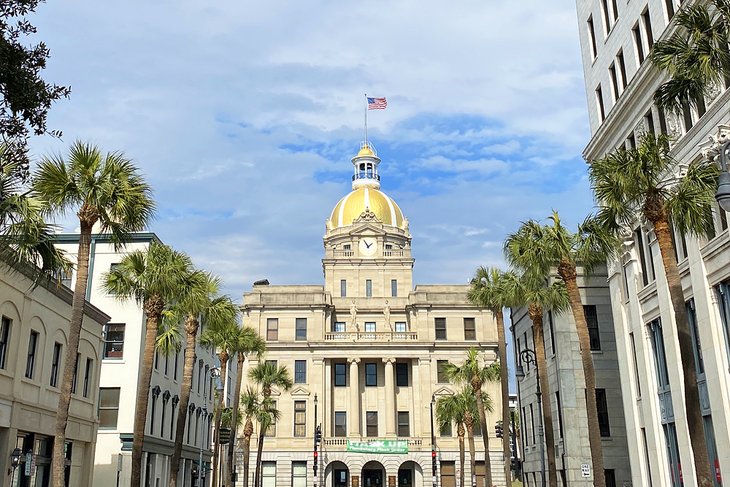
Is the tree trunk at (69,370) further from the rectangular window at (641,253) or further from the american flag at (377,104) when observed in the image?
the american flag at (377,104)

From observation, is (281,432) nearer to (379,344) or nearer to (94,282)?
(379,344)

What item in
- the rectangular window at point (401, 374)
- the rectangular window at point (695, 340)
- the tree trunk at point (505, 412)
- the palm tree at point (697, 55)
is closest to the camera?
the palm tree at point (697, 55)

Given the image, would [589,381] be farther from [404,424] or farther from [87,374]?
[404,424]

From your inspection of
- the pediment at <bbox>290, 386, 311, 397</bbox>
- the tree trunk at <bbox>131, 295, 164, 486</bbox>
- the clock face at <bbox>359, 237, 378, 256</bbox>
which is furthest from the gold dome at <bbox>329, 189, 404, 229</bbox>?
the tree trunk at <bbox>131, 295, 164, 486</bbox>

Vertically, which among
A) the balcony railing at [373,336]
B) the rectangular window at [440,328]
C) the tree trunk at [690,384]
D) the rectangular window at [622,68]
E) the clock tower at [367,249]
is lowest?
the tree trunk at [690,384]

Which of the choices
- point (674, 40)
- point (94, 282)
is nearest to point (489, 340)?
point (94, 282)

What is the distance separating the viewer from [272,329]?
81.4 m

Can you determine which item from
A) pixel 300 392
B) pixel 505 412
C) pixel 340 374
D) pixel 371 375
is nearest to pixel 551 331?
pixel 505 412

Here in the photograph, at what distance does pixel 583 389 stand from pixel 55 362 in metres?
28.3

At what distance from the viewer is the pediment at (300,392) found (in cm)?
7706

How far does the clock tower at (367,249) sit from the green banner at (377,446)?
19173 millimetres

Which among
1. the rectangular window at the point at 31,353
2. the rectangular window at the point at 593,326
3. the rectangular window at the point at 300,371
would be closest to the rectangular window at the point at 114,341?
the rectangular window at the point at 31,353

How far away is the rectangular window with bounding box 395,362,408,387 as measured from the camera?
7988 centimetres

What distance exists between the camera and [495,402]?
252 ft
